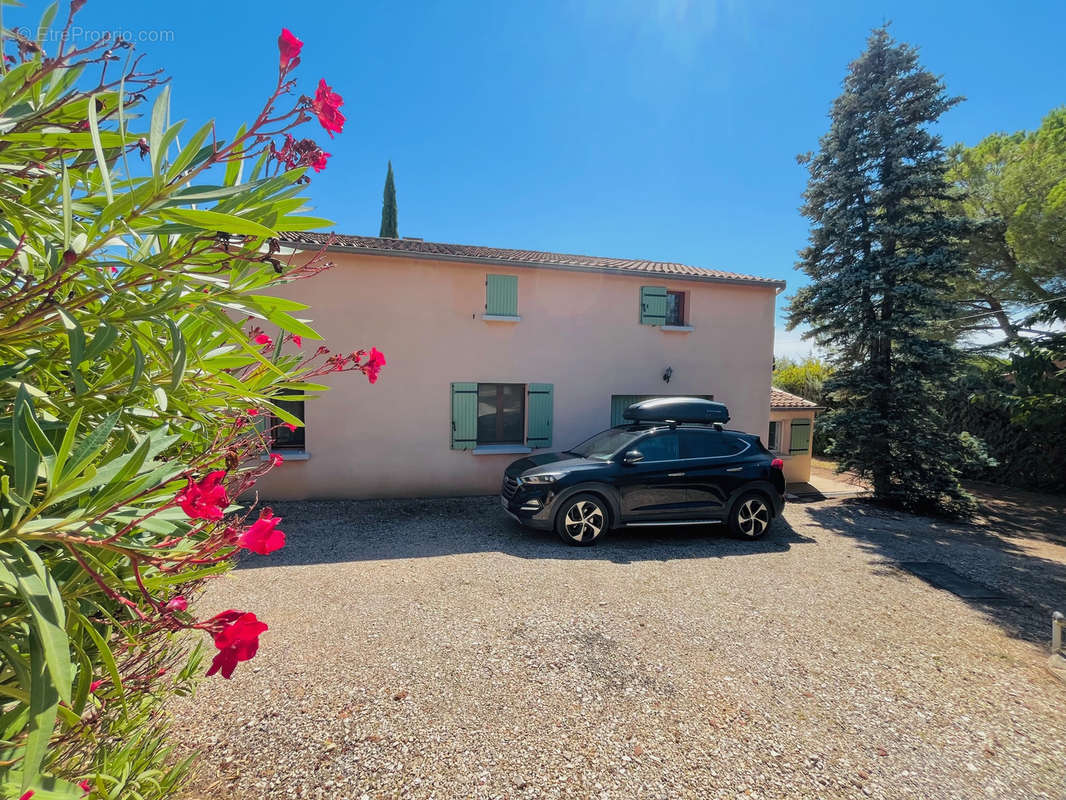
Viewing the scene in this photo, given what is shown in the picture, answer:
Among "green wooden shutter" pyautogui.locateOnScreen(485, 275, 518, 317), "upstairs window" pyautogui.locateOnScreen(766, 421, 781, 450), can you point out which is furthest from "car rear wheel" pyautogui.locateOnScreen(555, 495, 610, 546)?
"upstairs window" pyautogui.locateOnScreen(766, 421, 781, 450)

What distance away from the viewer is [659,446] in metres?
6.17

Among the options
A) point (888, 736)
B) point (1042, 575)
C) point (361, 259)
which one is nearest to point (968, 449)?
point (1042, 575)

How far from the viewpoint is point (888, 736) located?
255 centimetres

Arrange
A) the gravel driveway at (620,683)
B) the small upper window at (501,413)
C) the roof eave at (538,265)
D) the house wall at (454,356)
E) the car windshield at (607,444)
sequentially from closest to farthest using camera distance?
1. the gravel driveway at (620,683)
2. the car windshield at (607,444)
3. the roof eave at (538,265)
4. the house wall at (454,356)
5. the small upper window at (501,413)

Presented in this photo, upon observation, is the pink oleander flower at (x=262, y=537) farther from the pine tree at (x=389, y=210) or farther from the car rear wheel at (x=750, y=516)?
the pine tree at (x=389, y=210)

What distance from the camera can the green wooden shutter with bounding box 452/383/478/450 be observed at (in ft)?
26.5

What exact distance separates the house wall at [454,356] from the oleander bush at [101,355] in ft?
19.8

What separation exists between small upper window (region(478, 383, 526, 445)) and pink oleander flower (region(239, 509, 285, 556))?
23.8ft

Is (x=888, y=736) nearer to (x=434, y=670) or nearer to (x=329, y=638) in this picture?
(x=434, y=670)

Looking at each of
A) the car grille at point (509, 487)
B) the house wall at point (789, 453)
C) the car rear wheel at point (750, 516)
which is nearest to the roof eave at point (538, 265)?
the house wall at point (789, 453)

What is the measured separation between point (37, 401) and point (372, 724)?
2.30 meters

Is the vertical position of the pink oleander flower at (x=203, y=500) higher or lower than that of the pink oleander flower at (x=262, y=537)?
higher

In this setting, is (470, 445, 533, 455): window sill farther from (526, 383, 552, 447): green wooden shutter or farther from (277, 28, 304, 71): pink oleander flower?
(277, 28, 304, 71): pink oleander flower

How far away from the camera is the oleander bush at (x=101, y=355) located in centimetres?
89
